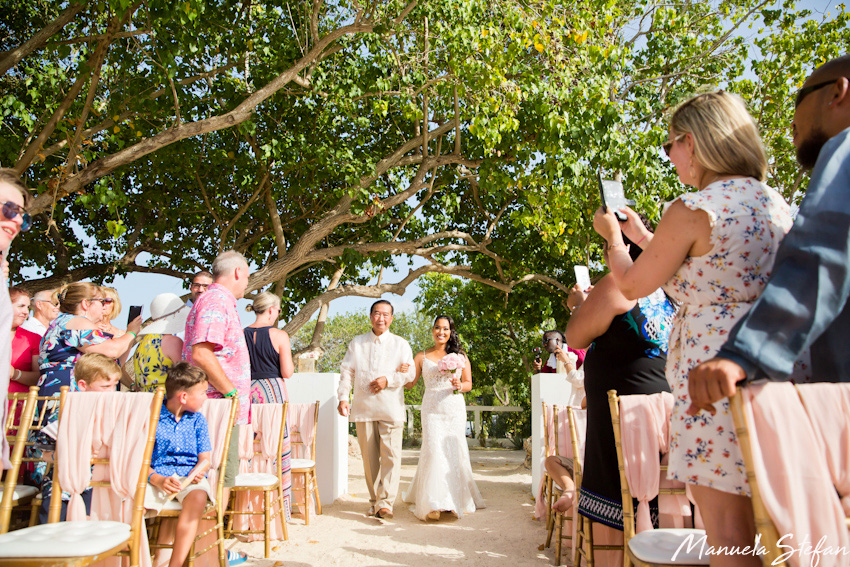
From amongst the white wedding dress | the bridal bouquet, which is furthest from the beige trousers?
the bridal bouquet

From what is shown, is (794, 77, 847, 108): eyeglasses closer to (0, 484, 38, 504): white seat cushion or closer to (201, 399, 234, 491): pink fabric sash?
(201, 399, 234, 491): pink fabric sash

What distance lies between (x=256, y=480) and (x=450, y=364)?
252cm

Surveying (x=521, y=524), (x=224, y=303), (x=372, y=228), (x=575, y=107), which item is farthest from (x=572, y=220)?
(x=224, y=303)

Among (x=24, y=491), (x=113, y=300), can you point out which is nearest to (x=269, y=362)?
(x=113, y=300)

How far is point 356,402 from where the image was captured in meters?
6.62

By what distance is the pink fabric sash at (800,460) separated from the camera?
52.0 inches

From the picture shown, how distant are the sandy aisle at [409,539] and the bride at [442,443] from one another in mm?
176

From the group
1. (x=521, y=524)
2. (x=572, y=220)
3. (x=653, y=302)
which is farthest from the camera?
(x=572, y=220)

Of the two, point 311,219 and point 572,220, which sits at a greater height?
point 311,219

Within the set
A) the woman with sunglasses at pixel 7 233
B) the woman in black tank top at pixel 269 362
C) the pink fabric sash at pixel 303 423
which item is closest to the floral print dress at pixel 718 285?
the woman with sunglasses at pixel 7 233

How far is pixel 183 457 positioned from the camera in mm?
3451

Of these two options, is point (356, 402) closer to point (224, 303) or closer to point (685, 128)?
point (224, 303)

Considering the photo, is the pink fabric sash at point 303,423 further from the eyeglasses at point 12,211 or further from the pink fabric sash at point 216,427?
the eyeglasses at point 12,211

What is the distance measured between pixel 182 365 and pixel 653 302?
260 cm
